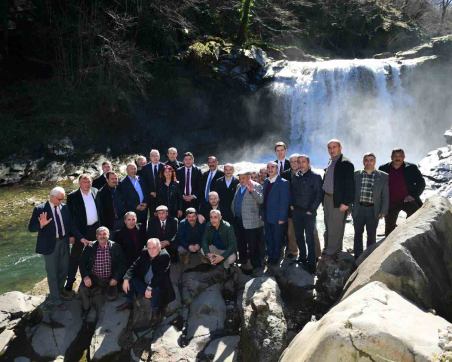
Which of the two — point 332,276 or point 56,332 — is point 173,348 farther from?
point 332,276

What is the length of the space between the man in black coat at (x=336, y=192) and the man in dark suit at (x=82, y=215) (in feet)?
13.4

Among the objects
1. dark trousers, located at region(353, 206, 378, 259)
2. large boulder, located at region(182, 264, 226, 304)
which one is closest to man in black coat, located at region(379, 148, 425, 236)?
dark trousers, located at region(353, 206, 378, 259)

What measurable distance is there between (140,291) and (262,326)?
86.3 inches

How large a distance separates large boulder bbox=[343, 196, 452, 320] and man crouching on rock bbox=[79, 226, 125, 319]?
12.3ft

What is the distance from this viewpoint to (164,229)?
7.38 metres

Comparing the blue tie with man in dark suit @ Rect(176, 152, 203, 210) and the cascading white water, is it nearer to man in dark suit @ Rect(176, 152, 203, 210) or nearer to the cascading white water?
man in dark suit @ Rect(176, 152, 203, 210)

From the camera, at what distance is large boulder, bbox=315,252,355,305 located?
6.59m

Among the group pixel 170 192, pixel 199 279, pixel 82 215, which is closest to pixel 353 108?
pixel 170 192

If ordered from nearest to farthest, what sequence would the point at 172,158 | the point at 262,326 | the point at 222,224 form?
1. the point at 262,326
2. the point at 222,224
3. the point at 172,158

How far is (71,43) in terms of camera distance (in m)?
20.9

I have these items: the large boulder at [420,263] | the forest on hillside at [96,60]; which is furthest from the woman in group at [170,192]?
the forest on hillside at [96,60]

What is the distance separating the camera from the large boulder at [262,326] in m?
5.48

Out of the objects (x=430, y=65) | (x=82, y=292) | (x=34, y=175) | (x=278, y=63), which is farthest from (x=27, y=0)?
(x=430, y=65)

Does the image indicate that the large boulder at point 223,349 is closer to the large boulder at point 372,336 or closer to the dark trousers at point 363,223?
the large boulder at point 372,336
